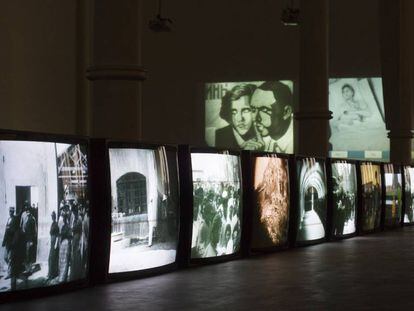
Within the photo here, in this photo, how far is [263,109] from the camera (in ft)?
121

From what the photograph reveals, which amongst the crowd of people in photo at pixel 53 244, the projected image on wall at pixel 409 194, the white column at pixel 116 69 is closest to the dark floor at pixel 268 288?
the crowd of people in photo at pixel 53 244

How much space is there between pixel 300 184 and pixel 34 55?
12.2 meters

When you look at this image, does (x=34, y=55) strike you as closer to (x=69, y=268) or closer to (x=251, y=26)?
(x=251, y=26)

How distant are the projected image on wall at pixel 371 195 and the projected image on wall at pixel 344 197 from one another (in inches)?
21.4

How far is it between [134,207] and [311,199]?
5.44 m

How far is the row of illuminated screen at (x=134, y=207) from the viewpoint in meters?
7.38

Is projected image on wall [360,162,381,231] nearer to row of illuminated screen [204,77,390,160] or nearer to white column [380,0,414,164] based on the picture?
white column [380,0,414,164]

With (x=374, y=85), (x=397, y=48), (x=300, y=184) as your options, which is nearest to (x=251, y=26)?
(x=374, y=85)

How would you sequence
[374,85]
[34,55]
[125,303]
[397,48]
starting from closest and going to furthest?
[125,303] → [34,55] → [397,48] → [374,85]

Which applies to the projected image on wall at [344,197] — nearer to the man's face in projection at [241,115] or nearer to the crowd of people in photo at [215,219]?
the crowd of people in photo at [215,219]

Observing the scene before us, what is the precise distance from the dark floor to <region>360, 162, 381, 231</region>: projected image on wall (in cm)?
461

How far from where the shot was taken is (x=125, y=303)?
752cm

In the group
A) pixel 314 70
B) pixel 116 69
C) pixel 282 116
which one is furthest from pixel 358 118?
pixel 116 69

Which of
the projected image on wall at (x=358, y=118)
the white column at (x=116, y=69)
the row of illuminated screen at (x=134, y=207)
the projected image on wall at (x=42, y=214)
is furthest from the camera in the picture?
the projected image on wall at (x=358, y=118)
